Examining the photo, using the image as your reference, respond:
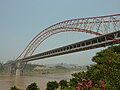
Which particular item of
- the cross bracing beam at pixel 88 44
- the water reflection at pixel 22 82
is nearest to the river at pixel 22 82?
the water reflection at pixel 22 82

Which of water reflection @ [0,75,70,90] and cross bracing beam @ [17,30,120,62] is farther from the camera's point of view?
water reflection @ [0,75,70,90]

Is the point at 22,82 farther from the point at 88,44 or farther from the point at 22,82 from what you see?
the point at 88,44

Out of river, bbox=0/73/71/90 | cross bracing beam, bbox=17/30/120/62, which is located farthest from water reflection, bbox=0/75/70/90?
cross bracing beam, bbox=17/30/120/62

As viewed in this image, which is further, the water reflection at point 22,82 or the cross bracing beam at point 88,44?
the water reflection at point 22,82

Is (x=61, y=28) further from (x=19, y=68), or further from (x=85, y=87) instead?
(x=85, y=87)

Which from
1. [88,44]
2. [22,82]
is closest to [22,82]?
[22,82]

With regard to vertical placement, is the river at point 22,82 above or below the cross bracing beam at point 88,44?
below

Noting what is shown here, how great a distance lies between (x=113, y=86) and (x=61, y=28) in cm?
4360

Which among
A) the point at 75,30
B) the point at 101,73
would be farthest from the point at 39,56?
the point at 101,73

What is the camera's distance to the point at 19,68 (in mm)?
76188

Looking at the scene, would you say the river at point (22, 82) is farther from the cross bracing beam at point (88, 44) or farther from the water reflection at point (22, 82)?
the cross bracing beam at point (88, 44)

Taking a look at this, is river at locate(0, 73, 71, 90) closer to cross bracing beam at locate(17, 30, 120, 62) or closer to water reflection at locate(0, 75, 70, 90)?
water reflection at locate(0, 75, 70, 90)

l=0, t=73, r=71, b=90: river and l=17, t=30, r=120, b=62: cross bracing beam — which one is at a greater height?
l=17, t=30, r=120, b=62: cross bracing beam

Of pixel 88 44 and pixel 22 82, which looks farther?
pixel 22 82
